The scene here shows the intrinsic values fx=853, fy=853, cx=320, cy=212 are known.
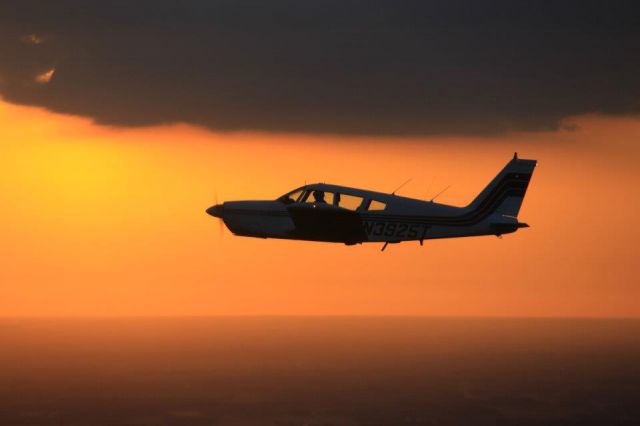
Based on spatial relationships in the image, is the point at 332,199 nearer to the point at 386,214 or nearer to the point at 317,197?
the point at 317,197

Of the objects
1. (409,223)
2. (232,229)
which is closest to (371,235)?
(409,223)

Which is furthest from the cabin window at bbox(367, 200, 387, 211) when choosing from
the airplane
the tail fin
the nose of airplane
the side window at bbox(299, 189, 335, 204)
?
the nose of airplane

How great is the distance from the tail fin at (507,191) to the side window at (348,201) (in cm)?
507

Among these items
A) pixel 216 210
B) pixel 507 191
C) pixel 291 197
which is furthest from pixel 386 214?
pixel 216 210

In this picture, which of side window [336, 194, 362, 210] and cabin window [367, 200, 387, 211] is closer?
side window [336, 194, 362, 210]

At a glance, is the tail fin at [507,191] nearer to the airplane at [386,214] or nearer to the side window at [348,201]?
the airplane at [386,214]

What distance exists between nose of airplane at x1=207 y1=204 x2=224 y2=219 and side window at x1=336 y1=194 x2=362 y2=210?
7.14 m

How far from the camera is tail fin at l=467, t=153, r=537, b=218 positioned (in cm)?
3788

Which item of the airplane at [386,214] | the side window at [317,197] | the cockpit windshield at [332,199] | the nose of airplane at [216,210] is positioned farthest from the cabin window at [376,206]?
the nose of airplane at [216,210]

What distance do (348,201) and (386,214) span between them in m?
1.74

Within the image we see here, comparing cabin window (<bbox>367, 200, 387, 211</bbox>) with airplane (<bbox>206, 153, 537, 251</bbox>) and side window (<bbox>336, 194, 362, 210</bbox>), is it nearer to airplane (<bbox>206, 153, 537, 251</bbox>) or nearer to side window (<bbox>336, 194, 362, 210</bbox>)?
airplane (<bbox>206, 153, 537, 251</bbox>)

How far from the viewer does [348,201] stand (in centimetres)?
3659

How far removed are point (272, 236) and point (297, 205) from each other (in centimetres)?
227

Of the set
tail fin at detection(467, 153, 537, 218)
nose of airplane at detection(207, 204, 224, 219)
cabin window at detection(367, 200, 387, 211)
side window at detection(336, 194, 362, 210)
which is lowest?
nose of airplane at detection(207, 204, 224, 219)
